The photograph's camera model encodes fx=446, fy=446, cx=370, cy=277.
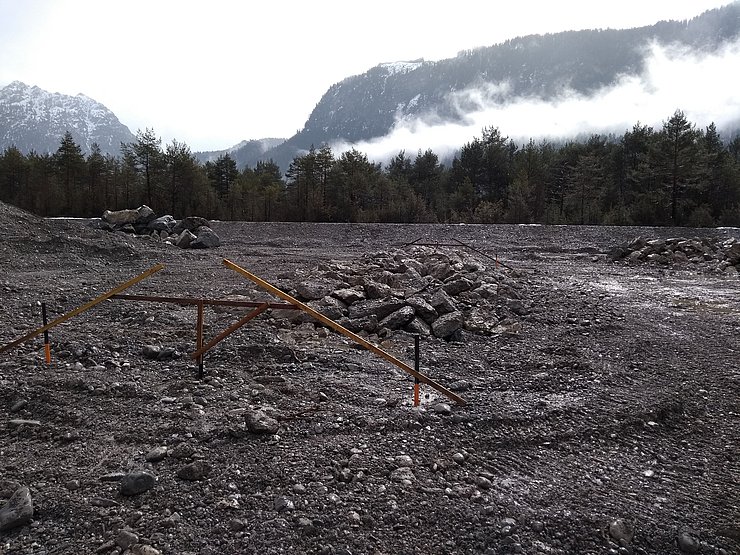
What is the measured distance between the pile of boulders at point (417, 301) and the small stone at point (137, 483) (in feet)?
13.4

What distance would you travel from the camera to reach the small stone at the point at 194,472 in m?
3.32

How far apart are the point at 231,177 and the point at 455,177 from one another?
24.5 meters

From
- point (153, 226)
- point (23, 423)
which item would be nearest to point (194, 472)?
point (23, 423)

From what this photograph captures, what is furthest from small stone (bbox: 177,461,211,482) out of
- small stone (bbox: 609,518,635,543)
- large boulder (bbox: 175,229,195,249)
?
large boulder (bbox: 175,229,195,249)

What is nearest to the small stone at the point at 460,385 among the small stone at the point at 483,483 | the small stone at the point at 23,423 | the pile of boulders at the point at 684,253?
the small stone at the point at 483,483

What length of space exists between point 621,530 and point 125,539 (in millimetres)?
3147

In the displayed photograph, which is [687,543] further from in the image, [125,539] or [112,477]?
[112,477]

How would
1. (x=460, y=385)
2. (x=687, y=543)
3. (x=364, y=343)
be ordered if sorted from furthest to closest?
(x=460, y=385) < (x=364, y=343) < (x=687, y=543)

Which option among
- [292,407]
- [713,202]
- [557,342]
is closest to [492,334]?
[557,342]

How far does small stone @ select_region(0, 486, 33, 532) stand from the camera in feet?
9.18

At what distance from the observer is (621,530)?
292 cm

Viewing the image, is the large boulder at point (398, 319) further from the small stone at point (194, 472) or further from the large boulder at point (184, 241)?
the large boulder at point (184, 241)

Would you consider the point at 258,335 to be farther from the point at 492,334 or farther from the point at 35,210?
the point at 35,210

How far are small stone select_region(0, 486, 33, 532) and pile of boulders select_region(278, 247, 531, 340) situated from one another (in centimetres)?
458
